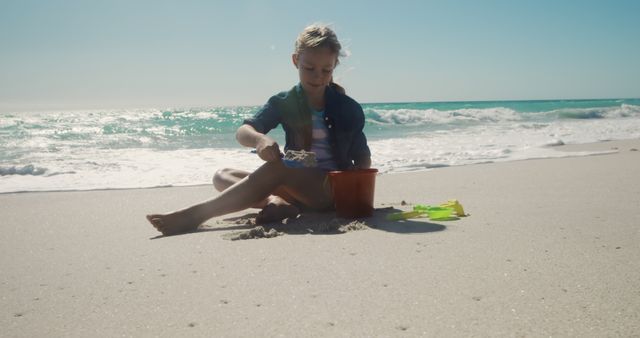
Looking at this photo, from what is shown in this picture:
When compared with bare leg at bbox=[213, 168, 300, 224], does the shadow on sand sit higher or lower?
lower

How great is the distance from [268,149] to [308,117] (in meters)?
0.47

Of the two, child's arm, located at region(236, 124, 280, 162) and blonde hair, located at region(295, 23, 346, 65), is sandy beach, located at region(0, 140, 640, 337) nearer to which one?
child's arm, located at region(236, 124, 280, 162)

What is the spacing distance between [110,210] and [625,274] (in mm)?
3258

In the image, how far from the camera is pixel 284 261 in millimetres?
2170

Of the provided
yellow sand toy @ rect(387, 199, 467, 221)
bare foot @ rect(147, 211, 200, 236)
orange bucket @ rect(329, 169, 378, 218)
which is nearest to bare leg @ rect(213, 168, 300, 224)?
orange bucket @ rect(329, 169, 378, 218)

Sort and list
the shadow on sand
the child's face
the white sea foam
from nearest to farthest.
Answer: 1. the shadow on sand
2. the child's face
3. the white sea foam

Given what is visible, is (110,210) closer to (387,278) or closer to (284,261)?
(284,261)

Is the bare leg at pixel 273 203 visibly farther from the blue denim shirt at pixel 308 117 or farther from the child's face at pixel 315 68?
the child's face at pixel 315 68

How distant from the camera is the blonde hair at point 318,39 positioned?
2896 millimetres

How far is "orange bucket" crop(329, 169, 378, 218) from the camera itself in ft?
9.21

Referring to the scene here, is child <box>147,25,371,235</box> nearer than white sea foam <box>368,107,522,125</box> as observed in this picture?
Yes

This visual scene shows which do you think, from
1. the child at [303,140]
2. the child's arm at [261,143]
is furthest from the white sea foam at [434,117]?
the child's arm at [261,143]

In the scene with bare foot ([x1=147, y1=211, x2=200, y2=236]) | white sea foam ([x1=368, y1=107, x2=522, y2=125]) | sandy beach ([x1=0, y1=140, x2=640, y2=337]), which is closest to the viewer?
sandy beach ([x1=0, y1=140, x2=640, y2=337])

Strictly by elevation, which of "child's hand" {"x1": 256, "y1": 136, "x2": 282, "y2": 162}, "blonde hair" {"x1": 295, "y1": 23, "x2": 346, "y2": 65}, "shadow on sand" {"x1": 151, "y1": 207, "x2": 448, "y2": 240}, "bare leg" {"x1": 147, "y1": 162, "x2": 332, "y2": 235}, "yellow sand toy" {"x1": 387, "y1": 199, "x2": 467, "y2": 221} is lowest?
"shadow on sand" {"x1": 151, "y1": 207, "x2": 448, "y2": 240}
